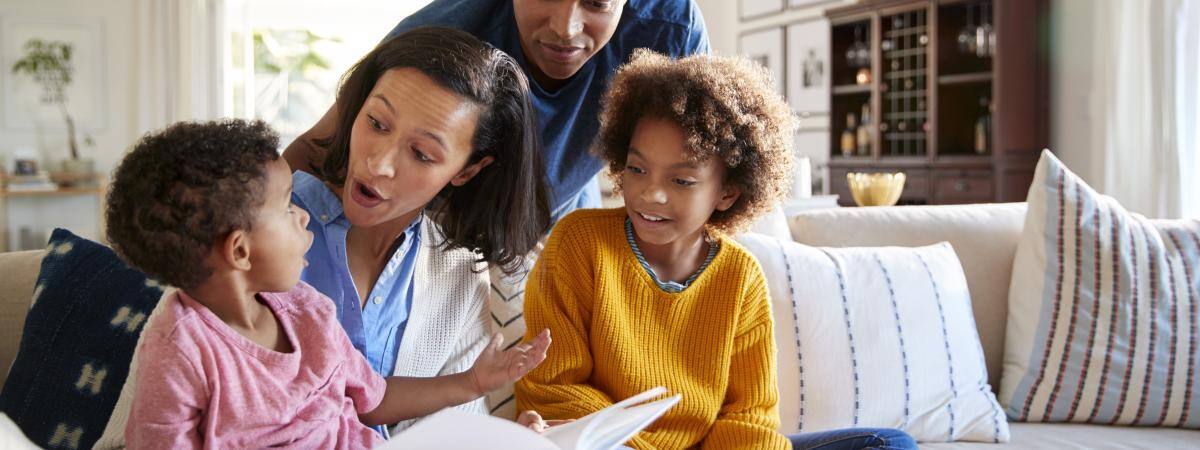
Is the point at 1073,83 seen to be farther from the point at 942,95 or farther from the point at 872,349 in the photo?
the point at 872,349

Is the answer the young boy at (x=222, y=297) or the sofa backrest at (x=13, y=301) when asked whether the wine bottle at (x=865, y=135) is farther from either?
the young boy at (x=222, y=297)

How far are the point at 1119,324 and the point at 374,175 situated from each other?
1608 millimetres

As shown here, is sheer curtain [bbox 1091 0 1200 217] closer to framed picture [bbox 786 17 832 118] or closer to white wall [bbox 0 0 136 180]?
framed picture [bbox 786 17 832 118]

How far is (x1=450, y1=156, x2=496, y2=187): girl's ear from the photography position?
1.52 metres

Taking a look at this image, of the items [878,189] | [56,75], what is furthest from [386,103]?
[56,75]

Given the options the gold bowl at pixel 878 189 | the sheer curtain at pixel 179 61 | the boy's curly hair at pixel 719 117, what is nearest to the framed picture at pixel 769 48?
the gold bowl at pixel 878 189

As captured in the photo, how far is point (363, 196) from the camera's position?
136 centimetres

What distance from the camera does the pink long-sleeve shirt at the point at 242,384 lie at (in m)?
1.03

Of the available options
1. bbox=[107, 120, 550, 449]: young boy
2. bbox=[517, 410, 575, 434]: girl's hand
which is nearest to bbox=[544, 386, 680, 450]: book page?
bbox=[517, 410, 575, 434]: girl's hand

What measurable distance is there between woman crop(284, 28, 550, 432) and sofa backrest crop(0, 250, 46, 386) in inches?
19.5

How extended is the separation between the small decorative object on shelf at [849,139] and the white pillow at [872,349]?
375cm

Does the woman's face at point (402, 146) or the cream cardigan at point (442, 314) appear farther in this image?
the cream cardigan at point (442, 314)

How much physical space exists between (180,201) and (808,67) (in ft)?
19.2

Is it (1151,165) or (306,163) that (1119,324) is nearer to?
(306,163)
